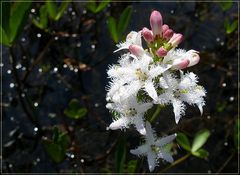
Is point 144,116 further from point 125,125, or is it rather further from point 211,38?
point 211,38

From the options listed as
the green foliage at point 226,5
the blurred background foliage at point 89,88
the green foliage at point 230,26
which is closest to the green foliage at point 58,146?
the blurred background foliage at point 89,88

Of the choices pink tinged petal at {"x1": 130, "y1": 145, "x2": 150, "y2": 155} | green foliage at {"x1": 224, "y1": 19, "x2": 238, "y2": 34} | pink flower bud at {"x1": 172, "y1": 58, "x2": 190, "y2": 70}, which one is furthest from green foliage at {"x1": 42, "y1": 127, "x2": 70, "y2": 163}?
green foliage at {"x1": 224, "y1": 19, "x2": 238, "y2": 34}

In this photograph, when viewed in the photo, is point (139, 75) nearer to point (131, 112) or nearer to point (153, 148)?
point (131, 112)

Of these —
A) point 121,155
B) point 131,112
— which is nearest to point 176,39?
point 131,112

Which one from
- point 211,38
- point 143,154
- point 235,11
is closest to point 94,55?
point 211,38

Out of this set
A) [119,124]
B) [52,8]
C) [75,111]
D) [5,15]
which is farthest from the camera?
[52,8]

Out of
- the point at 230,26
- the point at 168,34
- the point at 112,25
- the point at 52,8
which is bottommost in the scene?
the point at 168,34
